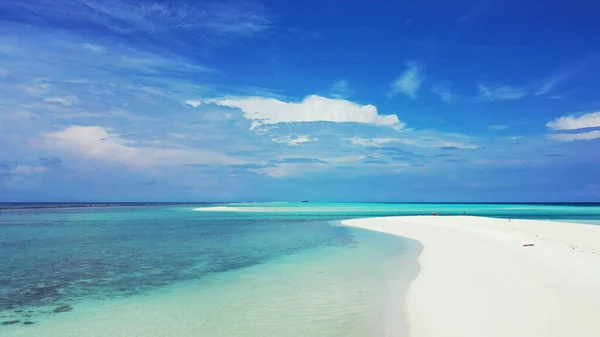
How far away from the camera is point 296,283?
13070 millimetres

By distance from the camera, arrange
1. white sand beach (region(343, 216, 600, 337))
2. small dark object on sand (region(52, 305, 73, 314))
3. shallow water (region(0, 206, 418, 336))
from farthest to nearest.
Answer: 1. small dark object on sand (region(52, 305, 73, 314))
2. shallow water (region(0, 206, 418, 336))
3. white sand beach (region(343, 216, 600, 337))

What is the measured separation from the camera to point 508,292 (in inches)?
413

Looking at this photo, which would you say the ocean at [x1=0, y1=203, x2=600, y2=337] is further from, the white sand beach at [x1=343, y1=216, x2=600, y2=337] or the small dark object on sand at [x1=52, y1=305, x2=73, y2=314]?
the white sand beach at [x1=343, y1=216, x2=600, y2=337]

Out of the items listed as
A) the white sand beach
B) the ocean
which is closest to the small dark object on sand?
the ocean

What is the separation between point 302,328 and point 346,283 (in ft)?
14.9

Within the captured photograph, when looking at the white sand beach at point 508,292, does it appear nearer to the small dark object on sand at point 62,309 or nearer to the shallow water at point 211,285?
the shallow water at point 211,285

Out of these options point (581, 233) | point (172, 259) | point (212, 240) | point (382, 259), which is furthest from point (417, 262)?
point (212, 240)

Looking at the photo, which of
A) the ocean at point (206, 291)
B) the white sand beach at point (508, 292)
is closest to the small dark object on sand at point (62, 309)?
the ocean at point (206, 291)

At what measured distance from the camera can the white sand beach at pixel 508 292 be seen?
7840 millimetres

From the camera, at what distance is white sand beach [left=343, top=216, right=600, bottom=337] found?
7.84 meters

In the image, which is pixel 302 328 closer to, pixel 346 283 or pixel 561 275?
pixel 346 283

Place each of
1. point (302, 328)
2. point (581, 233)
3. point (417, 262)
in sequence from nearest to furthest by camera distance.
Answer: point (302, 328), point (417, 262), point (581, 233)

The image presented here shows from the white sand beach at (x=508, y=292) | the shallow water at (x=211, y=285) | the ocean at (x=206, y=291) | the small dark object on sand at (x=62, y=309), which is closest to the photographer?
the white sand beach at (x=508, y=292)

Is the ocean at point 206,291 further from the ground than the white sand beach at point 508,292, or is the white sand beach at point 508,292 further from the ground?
the white sand beach at point 508,292
